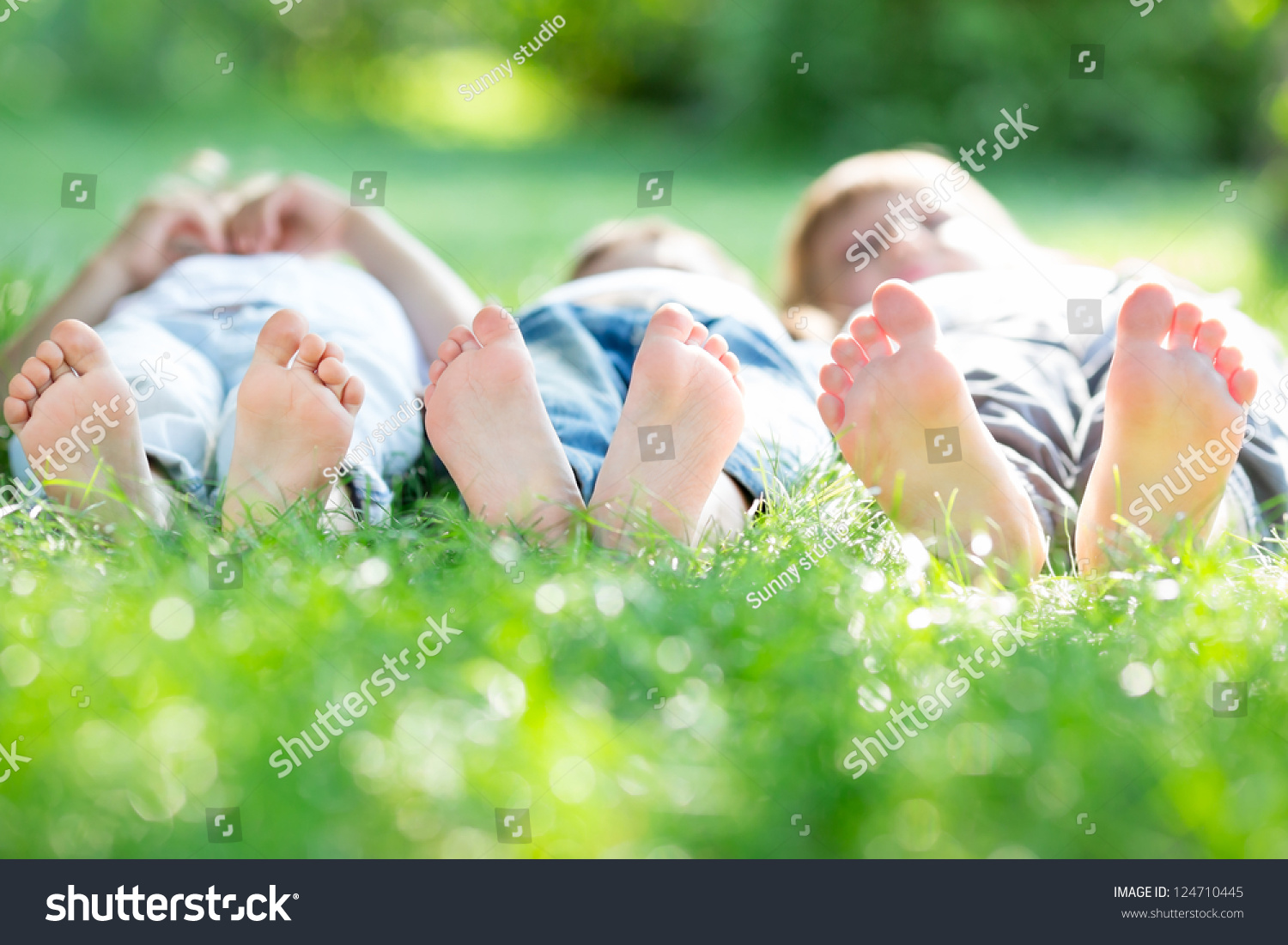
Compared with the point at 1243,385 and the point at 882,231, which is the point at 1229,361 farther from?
the point at 882,231

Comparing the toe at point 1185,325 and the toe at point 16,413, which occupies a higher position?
the toe at point 1185,325

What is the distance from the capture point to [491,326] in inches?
52.7

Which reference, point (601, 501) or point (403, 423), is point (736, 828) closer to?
point (601, 501)

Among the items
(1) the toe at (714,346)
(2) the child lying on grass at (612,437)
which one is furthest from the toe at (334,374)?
(1) the toe at (714,346)

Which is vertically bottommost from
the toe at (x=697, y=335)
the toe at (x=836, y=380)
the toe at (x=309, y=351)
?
the toe at (x=309, y=351)

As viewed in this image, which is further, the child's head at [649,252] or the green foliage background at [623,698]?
the child's head at [649,252]

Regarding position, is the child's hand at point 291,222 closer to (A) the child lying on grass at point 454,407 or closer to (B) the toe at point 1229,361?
(A) the child lying on grass at point 454,407

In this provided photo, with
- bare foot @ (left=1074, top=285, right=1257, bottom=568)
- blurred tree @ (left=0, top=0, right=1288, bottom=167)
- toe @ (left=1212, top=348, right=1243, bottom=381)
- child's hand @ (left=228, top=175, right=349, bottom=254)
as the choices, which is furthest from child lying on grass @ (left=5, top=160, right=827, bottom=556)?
blurred tree @ (left=0, top=0, right=1288, bottom=167)

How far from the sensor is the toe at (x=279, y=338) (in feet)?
4.36

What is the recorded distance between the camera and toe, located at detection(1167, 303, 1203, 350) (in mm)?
1296

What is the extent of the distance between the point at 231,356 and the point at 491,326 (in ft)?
1.84

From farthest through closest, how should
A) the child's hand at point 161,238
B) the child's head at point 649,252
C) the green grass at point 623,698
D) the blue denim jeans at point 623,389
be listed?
the child's head at point 649,252 → the child's hand at point 161,238 → the blue denim jeans at point 623,389 → the green grass at point 623,698

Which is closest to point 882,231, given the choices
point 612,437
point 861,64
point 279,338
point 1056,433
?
point 1056,433

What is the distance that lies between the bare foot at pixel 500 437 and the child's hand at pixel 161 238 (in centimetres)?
91
